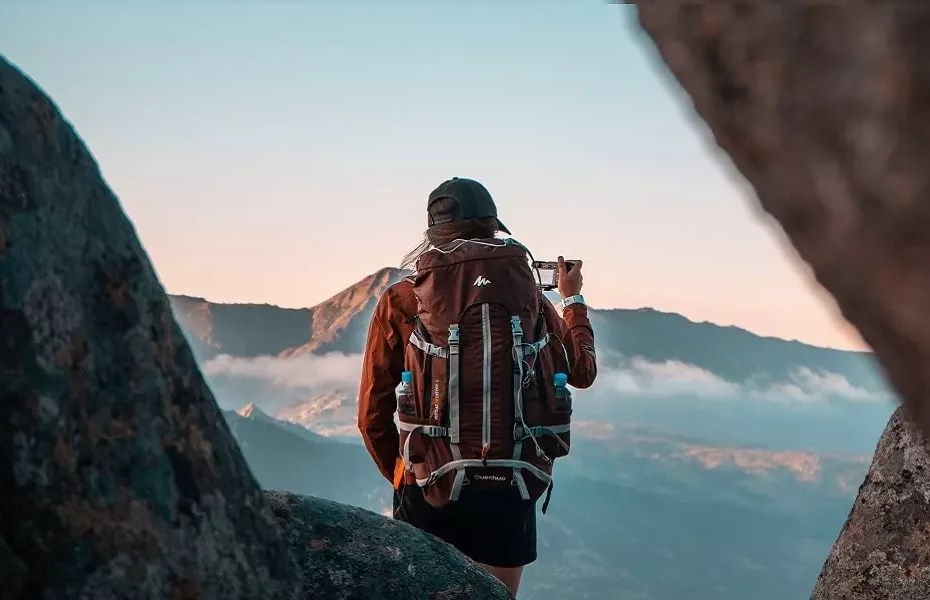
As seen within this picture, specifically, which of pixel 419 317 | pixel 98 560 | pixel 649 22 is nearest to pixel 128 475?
pixel 98 560

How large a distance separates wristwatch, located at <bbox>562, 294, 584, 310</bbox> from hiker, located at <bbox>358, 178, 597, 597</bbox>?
0.70 meters

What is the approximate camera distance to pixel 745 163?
1.74 metres

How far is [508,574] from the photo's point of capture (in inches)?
272

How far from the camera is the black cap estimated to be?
706 cm

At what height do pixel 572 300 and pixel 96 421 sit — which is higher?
pixel 572 300

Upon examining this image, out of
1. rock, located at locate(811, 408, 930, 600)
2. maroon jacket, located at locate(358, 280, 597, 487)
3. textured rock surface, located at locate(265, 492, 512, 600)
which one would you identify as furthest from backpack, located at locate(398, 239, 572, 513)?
rock, located at locate(811, 408, 930, 600)

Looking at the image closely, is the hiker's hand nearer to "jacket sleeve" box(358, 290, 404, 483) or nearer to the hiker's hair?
the hiker's hair

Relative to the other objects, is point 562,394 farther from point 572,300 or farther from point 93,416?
point 93,416

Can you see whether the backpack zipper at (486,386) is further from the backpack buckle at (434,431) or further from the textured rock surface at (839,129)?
the textured rock surface at (839,129)

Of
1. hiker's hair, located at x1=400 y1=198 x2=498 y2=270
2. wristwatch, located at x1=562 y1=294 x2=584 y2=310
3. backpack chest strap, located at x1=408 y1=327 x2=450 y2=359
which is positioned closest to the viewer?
backpack chest strap, located at x1=408 y1=327 x2=450 y2=359

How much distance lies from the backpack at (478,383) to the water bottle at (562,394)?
0.03m

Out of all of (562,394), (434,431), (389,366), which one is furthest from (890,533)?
(389,366)

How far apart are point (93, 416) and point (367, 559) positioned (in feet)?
6.37

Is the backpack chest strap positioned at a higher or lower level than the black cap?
lower
